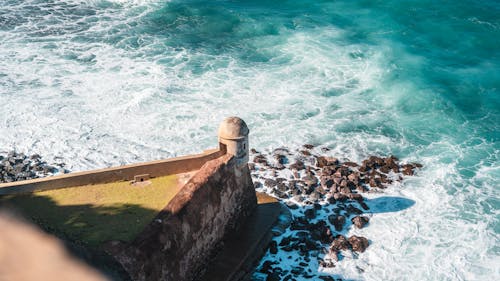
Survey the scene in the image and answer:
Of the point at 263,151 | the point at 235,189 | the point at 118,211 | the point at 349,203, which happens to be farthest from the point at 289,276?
the point at 263,151

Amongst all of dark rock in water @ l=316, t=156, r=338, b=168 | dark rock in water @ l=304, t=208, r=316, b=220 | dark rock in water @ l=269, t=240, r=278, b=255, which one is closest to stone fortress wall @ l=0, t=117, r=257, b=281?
dark rock in water @ l=269, t=240, r=278, b=255

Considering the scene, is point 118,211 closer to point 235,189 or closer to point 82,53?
point 235,189

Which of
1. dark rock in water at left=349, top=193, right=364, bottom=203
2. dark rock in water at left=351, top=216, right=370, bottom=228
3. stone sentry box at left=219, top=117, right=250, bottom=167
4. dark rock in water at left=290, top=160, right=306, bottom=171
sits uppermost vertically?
stone sentry box at left=219, top=117, right=250, bottom=167

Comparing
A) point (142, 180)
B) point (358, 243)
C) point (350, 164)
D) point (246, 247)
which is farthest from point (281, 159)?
point (142, 180)

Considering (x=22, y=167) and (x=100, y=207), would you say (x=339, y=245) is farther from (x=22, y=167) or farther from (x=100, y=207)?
(x=22, y=167)

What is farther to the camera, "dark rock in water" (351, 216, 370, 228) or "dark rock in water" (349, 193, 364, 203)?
"dark rock in water" (349, 193, 364, 203)

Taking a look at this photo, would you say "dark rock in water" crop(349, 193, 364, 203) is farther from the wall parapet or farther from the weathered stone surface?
the wall parapet

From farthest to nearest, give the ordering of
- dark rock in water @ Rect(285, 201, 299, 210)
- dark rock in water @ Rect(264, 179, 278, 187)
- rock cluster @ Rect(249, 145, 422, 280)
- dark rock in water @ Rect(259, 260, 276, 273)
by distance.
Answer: dark rock in water @ Rect(264, 179, 278, 187) → dark rock in water @ Rect(285, 201, 299, 210) → rock cluster @ Rect(249, 145, 422, 280) → dark rock in water @ Rect(259, 260, 276, 273)

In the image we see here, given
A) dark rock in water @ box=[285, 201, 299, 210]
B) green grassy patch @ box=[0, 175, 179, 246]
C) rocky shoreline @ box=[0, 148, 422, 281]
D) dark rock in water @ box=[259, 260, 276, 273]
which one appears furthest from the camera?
dark rock in water @ box=[285, 201, 299, 210]
